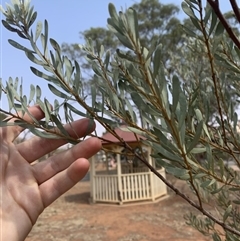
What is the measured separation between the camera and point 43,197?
1.11 m

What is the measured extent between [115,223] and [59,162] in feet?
25.0

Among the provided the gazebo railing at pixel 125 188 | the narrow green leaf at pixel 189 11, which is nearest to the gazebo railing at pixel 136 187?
the gazebo railing at pixel 125 188

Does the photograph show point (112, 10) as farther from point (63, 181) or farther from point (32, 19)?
point (63, 181)

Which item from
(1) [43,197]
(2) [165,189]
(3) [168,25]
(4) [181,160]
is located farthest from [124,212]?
(3) [168,25]

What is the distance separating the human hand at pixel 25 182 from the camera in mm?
1057

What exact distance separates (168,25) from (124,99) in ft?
59.9

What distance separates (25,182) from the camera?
111cm

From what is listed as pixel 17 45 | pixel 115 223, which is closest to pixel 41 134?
pixel 17 45

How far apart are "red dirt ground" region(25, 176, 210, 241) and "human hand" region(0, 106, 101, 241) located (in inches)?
229

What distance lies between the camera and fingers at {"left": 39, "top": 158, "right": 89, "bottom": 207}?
0.92 metres

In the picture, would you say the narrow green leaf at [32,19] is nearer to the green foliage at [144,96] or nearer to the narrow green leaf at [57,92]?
the green foliage at [144,96]

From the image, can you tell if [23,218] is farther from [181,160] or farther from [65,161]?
[181,160]

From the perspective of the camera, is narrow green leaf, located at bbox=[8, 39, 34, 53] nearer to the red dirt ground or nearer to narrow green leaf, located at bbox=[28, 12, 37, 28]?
narrow green leaf, located at bbox=[28, 12, 37, 28]

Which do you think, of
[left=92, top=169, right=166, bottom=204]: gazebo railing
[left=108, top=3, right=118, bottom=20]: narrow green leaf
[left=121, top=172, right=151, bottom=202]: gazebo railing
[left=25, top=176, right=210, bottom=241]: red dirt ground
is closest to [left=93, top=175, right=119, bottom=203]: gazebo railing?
[left=92, top=169, right=166, bottom=204]: gazebo railing
